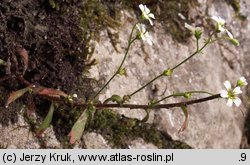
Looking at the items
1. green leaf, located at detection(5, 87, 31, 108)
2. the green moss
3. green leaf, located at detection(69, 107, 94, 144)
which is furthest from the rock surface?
green leaf, located at detection(5, 87, 31, 108)

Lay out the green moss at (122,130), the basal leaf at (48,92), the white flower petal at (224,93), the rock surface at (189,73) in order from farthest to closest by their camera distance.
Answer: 1. the rock surface at (189,73)
2. the green moss at (122,130)
3. the basal leaf at (48,92)
4. the white flower petal at (224,93)

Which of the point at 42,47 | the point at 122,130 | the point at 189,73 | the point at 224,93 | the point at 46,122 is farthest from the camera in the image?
the point at 189,73

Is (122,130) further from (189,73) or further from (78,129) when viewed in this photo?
(189,73)

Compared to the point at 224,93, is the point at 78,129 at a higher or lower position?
lower

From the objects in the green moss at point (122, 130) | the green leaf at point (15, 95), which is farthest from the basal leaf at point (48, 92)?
the green moss at point (122, 130)

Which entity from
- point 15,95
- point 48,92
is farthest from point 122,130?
point 15,95

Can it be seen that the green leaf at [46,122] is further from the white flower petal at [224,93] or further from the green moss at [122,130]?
the white flower petal at [224,93]

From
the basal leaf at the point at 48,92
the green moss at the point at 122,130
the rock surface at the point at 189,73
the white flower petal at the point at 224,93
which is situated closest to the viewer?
the white flower petal at the point at 224,93

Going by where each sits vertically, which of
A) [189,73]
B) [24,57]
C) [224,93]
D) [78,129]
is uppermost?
[189,73]

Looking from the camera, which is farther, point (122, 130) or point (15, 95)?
point (122, 130)

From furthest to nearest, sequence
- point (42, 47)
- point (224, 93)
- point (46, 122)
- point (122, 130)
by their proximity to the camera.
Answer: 1. point (122, 130)
2. point (42, 47)
3. point (46, 122)
4. point (224, 93)
